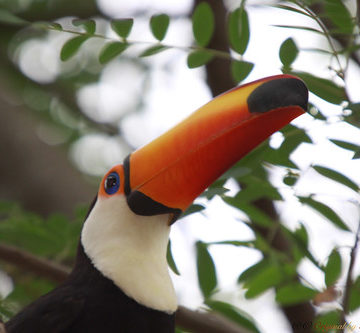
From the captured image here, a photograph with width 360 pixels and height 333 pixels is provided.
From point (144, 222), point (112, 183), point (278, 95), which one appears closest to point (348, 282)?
point (278, 95)

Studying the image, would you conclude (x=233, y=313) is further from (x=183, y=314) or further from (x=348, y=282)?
(x=348, y=282)

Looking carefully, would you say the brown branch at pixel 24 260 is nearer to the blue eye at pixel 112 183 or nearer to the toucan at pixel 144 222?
the toucan at pixel 144 222

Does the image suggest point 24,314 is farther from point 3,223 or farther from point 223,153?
point 223,153

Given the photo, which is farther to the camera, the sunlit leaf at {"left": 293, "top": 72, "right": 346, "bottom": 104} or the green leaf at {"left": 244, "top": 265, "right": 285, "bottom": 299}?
the green leaf at {"left": 244, "top": 265, "right": 285, "bottom": 299}

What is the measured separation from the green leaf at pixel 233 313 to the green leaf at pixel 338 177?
724 millimetres

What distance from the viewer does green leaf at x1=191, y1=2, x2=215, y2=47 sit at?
2648 millimetres

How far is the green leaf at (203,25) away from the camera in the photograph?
104 inches

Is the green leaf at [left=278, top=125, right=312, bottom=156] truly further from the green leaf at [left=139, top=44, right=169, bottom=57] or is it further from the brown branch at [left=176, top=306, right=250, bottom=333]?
the brown branch at [left=176, top=306, right=250, bottom=333]

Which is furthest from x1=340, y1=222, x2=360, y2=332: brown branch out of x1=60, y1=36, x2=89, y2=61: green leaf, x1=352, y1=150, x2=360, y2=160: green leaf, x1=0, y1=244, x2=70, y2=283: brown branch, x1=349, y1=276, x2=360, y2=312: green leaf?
x1=0, y1=244, x2=70, y2=283: brown branch

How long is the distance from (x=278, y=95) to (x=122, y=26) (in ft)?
2.10

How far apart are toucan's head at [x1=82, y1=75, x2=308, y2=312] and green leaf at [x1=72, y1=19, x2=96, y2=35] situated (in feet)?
1.44

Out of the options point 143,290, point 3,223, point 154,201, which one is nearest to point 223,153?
point 154,201

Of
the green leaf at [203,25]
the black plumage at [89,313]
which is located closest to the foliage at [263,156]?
the green leaf at [203,25]

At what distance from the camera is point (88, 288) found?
2.55 metres
